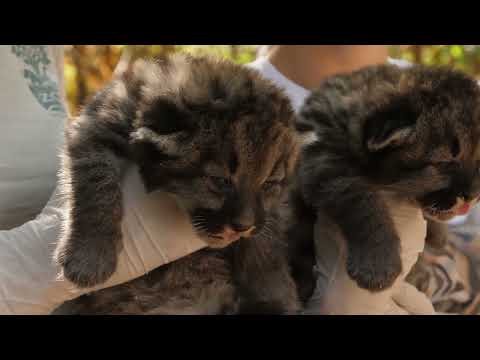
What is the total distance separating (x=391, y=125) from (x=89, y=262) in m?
1.60

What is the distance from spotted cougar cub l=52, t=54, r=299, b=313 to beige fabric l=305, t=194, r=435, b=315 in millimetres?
617

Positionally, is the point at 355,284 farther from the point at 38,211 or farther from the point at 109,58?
the point at 109,58

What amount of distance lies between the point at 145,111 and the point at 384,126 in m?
1.23

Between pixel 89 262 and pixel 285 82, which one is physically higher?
pixel 285 82

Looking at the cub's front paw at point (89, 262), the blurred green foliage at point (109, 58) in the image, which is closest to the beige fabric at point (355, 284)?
the cub's front paw at point (89, 262)

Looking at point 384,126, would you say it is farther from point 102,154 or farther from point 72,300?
point 72,300

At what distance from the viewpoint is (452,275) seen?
375cm

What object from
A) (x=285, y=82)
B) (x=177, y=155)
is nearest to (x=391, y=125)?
(x=177, y=155)

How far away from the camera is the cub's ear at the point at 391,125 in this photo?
278cm

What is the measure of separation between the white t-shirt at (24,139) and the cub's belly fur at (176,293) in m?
0.75

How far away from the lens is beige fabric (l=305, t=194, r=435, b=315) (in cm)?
291

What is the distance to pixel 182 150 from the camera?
7.44 ft

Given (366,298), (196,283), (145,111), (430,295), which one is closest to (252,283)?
(196,283)

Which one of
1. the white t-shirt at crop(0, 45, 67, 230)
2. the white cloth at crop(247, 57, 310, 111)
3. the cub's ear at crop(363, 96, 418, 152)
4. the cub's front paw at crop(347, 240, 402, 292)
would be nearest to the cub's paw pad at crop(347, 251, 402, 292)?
the cub's front paw at crop(347, 240, 402, 292)
